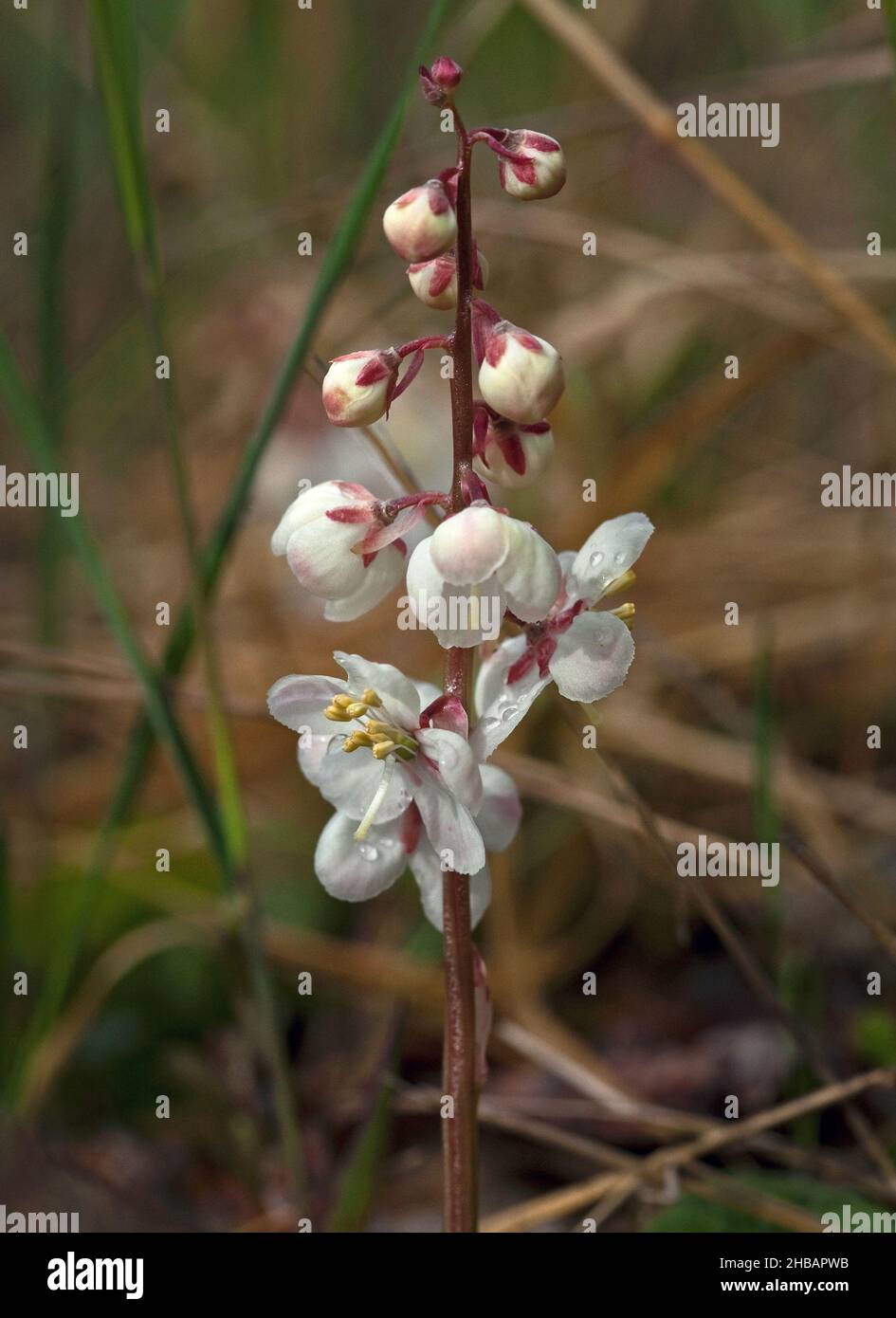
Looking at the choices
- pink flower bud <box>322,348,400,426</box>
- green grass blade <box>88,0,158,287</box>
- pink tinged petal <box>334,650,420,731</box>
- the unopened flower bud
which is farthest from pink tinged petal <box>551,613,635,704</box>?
green grass blade <box>88,0,158,287</box>

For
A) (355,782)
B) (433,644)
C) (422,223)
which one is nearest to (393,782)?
(355,782)

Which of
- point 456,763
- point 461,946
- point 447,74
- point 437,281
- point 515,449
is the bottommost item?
point 461,946

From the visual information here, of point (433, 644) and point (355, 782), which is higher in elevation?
point (433, 644)

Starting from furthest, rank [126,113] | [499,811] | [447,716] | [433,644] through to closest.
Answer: [433,644], [126,113], [499,811], [447,716]

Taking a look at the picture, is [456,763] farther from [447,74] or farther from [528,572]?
[447,74]

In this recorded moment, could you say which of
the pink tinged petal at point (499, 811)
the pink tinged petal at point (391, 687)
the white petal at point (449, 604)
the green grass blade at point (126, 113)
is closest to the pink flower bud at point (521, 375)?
the white petal at point (449, 604)

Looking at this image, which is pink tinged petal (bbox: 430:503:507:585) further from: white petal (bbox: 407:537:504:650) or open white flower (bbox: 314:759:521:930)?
open white flower (bbox: 314:759:521:930)

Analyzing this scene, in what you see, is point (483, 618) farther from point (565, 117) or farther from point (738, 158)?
point (738, 158)

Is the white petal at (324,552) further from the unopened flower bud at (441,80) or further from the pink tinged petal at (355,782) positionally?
the unopened flower bud at (441,80)
